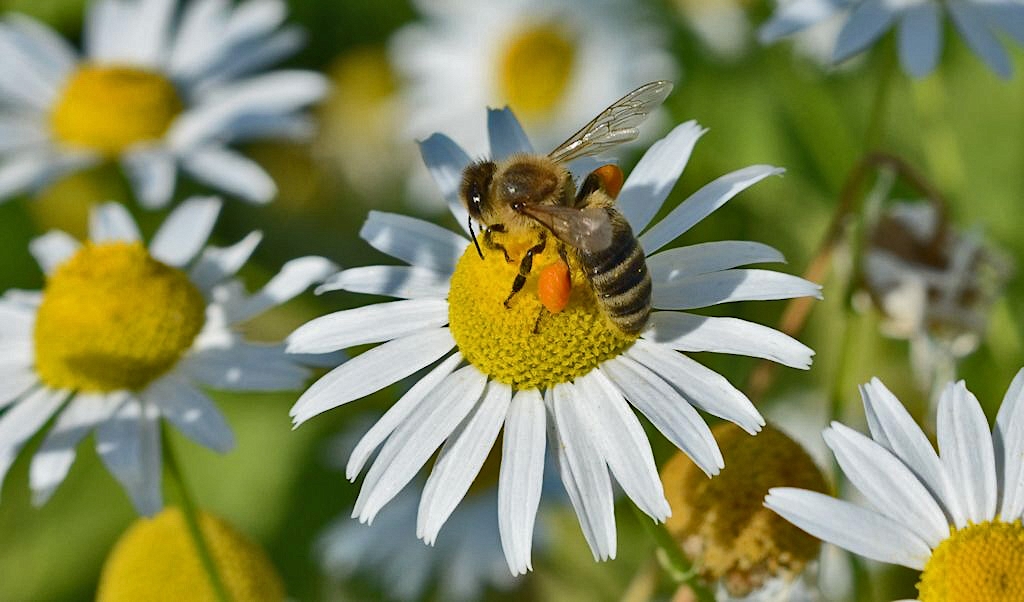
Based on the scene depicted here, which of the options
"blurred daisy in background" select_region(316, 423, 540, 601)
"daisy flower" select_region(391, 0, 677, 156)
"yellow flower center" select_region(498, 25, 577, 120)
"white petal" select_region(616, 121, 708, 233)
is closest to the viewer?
"white petal" select_region(616, 121, 708, 233)

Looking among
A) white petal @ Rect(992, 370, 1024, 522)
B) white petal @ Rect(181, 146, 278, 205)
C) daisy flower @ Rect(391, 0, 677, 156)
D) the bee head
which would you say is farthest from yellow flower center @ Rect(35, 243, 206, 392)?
daisy flower @ Rect(391, 0, 677, 156)

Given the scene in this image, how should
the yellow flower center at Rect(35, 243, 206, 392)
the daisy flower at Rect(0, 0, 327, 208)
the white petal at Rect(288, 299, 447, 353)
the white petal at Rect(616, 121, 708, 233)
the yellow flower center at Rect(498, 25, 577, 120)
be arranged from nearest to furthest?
the white petal at Rect(288, 299, 447, 353) < the white petal at Rect(616, 121, 708, 233) < the yellow flower center at Rect(35, 243, 206, 392) < the daisy flower at Rect(0, 0, 327, 208) < the yellow flower center at Rect(498, 25, 577, 120)

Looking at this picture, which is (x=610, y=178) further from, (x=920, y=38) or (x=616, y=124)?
(x=920, y=38)

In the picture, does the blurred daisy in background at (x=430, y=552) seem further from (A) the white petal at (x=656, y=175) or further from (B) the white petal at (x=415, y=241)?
(A) the white petal at (x=656, y=175)

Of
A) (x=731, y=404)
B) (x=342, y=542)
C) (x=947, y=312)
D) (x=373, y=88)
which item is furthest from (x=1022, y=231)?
(x=373, y=88)

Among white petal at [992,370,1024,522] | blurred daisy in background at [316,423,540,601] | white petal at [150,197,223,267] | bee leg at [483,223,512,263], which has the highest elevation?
white petal at [150,197,223,267]

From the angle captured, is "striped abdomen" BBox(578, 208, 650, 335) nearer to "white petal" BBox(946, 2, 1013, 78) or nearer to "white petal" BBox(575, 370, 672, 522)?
"white petal" BBox(575, 370, 672, 522)

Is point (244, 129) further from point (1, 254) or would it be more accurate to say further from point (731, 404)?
point (731, 404)
